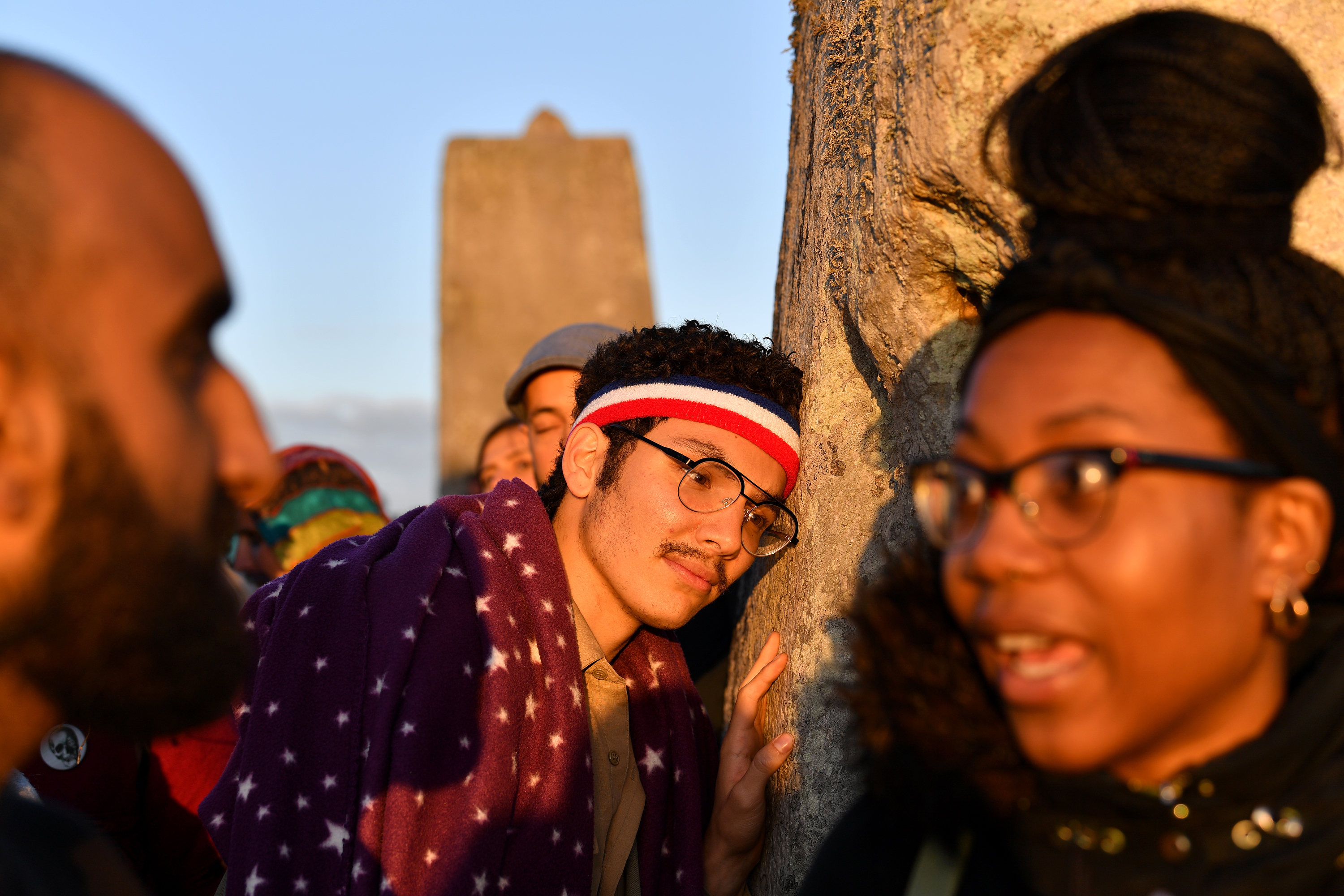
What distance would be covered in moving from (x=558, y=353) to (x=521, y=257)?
5.27 m

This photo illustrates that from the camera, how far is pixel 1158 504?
1109 mm

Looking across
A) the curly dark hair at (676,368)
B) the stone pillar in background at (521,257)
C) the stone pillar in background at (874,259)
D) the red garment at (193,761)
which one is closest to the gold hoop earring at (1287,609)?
the stone pillar in background at (874,259)

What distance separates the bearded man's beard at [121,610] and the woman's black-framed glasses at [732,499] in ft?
4.58

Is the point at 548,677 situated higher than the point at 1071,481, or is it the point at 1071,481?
the point at 1071,481

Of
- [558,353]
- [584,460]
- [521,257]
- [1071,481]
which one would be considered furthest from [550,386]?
[521,257]

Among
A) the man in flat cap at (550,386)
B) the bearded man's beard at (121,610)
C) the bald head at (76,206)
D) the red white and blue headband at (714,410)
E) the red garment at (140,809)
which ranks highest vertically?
the bald head at (76,206)

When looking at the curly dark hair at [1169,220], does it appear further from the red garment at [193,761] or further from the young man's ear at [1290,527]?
the red garment at [193,761]

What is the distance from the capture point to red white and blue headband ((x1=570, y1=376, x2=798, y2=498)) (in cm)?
255

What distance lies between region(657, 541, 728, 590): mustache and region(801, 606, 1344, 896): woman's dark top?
1284mm

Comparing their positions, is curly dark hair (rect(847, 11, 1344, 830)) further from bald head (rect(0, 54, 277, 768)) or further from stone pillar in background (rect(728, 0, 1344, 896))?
bald head (rect(0, 54, 277, 768))

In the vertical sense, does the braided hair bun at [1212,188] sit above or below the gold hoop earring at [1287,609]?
above

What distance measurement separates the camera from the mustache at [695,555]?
249cm

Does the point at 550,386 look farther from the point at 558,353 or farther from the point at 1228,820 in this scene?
the point at 1228,820

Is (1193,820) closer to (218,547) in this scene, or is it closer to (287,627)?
(218,547)
